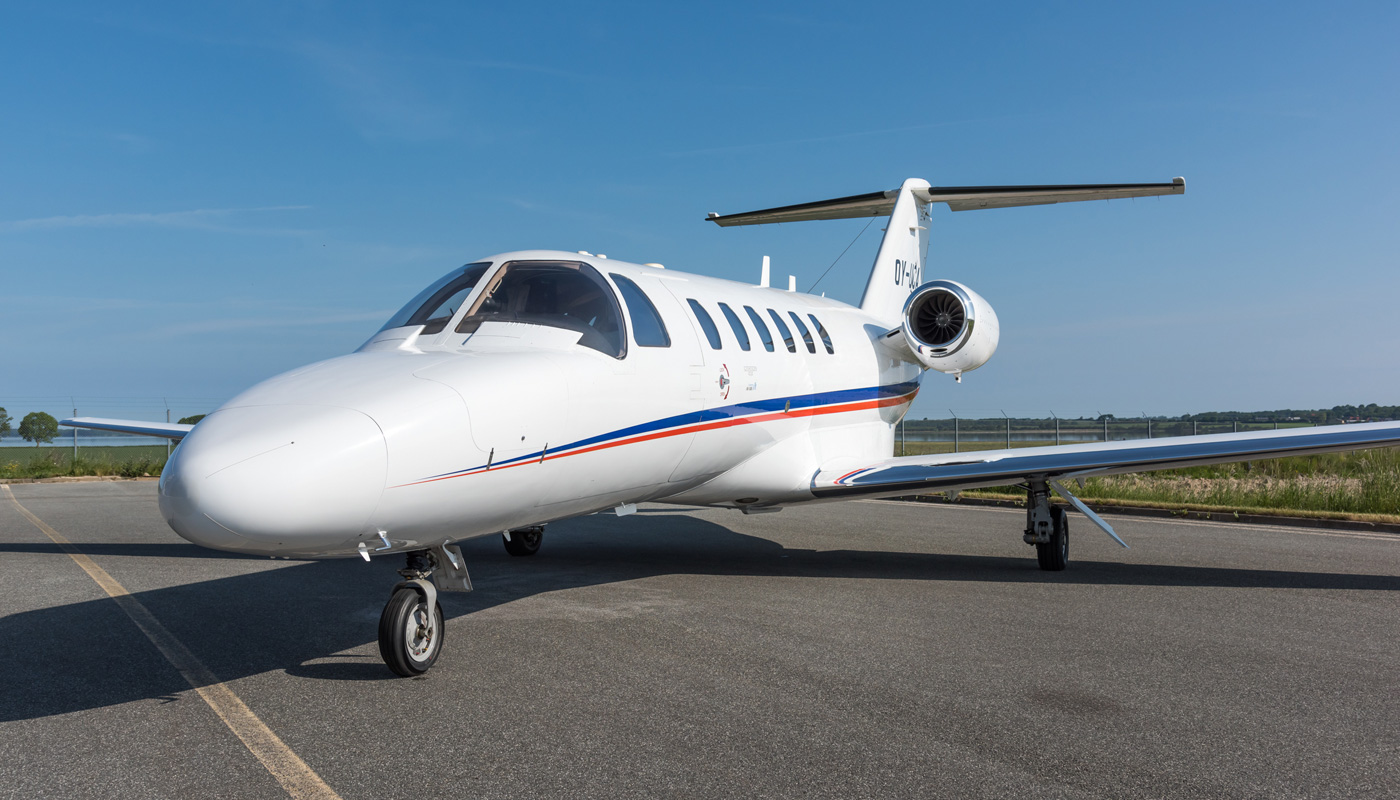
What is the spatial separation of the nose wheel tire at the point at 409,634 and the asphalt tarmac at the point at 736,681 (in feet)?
0.45

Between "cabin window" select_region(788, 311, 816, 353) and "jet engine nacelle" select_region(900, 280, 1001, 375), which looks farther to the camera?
"jet engine nacelle" select_region(900, 280, 1001, 375)

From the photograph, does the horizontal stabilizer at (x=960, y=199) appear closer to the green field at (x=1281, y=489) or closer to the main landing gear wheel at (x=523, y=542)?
the green field at (x=1281, y=489)

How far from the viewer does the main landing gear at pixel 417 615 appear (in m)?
5.17

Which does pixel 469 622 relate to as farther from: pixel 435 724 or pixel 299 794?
pixel 299 794

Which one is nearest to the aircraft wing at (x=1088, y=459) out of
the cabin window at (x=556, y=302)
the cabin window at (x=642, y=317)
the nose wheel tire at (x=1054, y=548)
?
the nose wheel tire at (x=1054, y=548)

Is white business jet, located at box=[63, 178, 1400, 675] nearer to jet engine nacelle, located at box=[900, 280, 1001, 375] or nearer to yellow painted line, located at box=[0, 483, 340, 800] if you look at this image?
jet engine nacelle, located at box=[900, 280, 1001, 375]

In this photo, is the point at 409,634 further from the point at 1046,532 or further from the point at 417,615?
the point at 1046,532

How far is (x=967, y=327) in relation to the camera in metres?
11.4

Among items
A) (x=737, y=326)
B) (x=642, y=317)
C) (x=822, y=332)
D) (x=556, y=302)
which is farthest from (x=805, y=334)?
(x=556, y=302)

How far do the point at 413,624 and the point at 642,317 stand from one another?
2754 millimetres

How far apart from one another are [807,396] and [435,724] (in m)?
5.95

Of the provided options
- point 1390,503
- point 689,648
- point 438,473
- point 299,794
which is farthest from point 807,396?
point 1390,503

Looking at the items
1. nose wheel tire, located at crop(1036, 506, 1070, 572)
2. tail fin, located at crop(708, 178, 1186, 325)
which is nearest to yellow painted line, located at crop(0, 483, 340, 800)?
nose wheel tire, located at crop(1036, 506, 1070, 572)

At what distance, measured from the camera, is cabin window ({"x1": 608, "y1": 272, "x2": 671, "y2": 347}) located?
680cm
